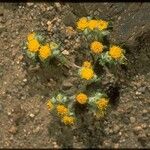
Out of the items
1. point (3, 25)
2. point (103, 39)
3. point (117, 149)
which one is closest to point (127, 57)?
point (103, 39)

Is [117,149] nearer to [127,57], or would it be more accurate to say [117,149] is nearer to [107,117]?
[107,117]

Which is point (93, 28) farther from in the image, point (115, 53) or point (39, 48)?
point (39, 48)

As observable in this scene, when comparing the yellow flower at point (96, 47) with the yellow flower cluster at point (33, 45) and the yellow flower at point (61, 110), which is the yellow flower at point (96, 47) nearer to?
the yellow flower cluster at point (33, 45)

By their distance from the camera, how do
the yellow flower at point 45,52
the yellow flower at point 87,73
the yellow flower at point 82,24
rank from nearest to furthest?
the yellow flower at point 87,73, the yellow flower at point 45,52, the yellow flower at point 82,24

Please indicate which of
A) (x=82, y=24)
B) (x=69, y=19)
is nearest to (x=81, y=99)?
(x=82, y=24)

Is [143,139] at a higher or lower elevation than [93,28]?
lower

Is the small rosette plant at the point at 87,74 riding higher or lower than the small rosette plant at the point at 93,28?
lower

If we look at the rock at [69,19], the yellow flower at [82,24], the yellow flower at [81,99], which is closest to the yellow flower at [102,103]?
the yellow flower at [81,99]
